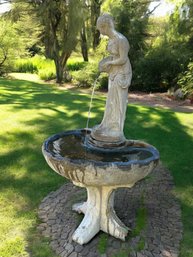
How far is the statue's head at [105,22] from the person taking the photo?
3953 millimetres

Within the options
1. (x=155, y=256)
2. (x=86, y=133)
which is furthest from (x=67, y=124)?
(x=155, y=256)

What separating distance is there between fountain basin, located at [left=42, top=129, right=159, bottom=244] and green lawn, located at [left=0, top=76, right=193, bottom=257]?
742 mm

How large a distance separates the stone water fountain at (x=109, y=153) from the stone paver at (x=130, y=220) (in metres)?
0.16

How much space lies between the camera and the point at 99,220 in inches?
168

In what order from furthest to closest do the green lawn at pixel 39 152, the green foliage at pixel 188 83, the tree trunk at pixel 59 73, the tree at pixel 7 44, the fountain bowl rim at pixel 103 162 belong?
the tree at pixel 7 44
the tree trunk at pixel 59 73
the green foliage at pixel 188 83
the green lawn at pixel 39 152
the fountain bowl rim at pixel 103 162

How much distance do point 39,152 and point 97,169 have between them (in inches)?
145

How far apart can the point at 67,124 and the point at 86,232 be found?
511 cm

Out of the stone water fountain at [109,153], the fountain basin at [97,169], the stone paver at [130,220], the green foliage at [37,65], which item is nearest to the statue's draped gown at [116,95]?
the stone water fountain at [109,153]

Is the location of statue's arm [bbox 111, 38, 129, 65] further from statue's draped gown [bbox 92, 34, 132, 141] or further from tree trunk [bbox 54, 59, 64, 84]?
tree trunk [bbox 54, 59, 64, 84]

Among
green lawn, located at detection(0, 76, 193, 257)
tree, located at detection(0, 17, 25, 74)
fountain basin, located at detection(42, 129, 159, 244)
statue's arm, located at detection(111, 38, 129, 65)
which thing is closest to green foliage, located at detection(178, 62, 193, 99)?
green lawn, located at detection(0, 76, 193, 257)

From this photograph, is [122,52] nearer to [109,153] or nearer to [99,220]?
[109,153]

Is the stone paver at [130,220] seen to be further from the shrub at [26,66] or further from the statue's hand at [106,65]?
the shrub at [26,66]

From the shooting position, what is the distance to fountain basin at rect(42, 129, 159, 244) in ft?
11.9

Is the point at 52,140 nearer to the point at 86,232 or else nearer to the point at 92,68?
the point at 86,232
